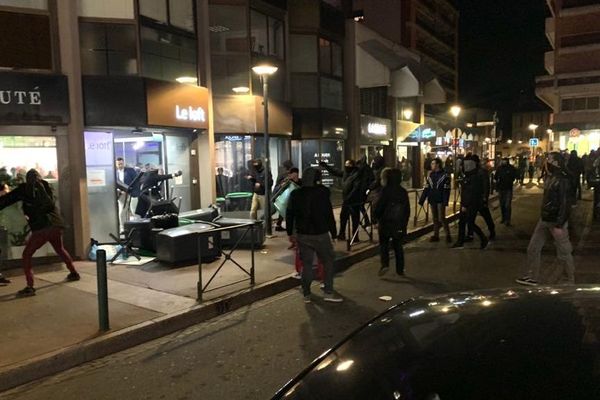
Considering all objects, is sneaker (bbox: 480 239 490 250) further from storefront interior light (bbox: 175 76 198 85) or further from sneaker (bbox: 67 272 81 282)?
sneaker (bbox: 67 272 81 282)

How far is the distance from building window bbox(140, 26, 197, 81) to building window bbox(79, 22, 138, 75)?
12.1 inches

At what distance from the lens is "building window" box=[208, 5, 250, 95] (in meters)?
15.2

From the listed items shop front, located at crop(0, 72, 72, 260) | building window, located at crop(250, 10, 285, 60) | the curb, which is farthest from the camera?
building window, located at crop(250, 10, 285, 60)

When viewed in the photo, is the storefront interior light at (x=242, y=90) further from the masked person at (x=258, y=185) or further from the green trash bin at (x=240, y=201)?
the masked person at (x=258, y=185)

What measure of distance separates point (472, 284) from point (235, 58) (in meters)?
9.74

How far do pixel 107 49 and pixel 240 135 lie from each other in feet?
17.4

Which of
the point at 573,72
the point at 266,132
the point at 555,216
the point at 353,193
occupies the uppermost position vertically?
the point at 573,72

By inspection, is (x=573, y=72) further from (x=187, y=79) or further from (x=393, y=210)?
(x=393, y=210)

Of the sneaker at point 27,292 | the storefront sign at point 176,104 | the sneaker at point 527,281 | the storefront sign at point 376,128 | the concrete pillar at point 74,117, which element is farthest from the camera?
the storefront sign at point 376,128

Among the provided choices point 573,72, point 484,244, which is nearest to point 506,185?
point 484,244

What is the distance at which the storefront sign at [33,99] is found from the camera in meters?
9.06

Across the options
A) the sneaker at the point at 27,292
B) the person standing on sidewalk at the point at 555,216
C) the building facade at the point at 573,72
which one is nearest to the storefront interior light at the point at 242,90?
the sneaker at the point at 27,292

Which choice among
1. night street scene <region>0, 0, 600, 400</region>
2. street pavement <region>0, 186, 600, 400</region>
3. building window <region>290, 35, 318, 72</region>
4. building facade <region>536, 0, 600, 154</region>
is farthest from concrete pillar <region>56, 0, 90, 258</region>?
building facade <region>536, 0, 600, 154</region>

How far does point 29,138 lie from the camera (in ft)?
31.6
